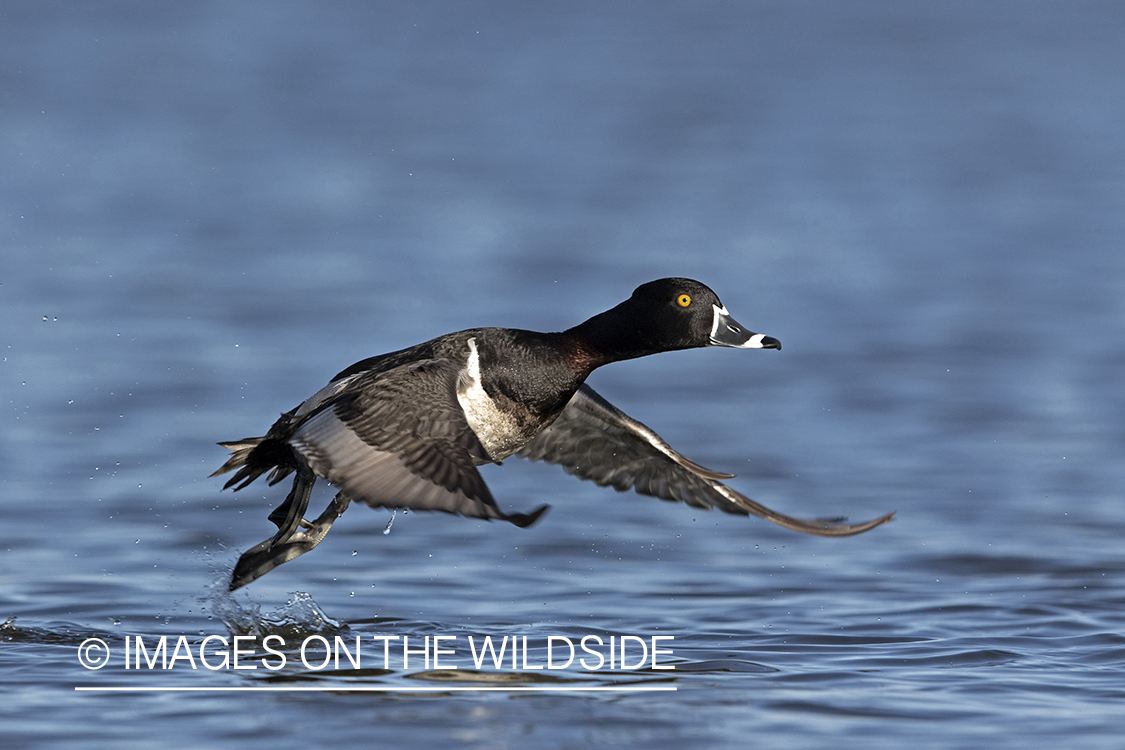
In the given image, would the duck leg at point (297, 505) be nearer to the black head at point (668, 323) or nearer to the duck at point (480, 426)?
the duck at point (480, 426)

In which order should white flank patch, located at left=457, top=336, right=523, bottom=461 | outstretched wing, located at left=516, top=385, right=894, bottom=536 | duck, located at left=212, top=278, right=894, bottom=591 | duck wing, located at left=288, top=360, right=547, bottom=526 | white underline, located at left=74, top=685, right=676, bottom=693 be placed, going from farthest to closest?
outstretched wing, located at left=516, top=385, right=894, bottom=536, white flank patch, located at left=457, top=336, right=523, bottom=461, white underline, located at left=74, top=685, right=676, bottom=693, duck, located at left=212, top=278, right=894, bottom=591, duck wing, located at left=288, top=360, right=547, bottom=526

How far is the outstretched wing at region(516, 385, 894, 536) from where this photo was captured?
8172 millimetres

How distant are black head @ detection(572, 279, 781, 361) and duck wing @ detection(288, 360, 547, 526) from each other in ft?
2.83

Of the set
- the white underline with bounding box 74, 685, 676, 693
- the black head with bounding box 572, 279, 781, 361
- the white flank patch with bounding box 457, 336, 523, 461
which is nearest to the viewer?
the white underline with bounding box 74, 685, 676, 693

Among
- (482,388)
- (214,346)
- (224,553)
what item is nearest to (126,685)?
(482,388)

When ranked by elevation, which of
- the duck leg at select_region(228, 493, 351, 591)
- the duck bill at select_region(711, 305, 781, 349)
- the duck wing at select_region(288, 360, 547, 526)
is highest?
the duck bill at select_region(711, 305, 781, 349)

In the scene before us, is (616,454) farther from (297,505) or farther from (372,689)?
(372,689)

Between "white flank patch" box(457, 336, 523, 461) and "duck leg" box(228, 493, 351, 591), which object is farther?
"duck leg" box(228, 493, 351, 591)

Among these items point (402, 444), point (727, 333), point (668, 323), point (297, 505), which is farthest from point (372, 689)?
point (727, 333)

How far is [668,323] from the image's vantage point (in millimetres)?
7496

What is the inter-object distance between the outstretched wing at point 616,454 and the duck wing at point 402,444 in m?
1.36

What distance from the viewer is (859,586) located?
8.78m

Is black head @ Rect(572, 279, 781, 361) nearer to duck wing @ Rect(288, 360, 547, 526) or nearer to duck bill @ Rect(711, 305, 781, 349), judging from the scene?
duck bill @ Rect(711, 305, 781, 349)

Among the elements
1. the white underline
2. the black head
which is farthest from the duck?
the white underline
